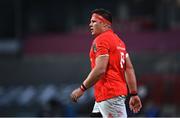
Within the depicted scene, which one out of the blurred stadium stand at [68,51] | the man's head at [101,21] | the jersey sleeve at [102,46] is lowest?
the blurred stadium stand at [68,51]

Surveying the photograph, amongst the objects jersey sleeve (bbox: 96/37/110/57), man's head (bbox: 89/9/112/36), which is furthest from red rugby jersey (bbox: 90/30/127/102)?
man's head (bbox: 89/9/112/36)

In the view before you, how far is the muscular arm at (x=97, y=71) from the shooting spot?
630 cm

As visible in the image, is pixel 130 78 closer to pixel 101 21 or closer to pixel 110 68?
pixel 110 68

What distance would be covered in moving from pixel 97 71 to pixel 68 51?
14.5 meters

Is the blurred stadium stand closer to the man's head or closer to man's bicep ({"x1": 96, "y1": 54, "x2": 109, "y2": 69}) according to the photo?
the man's head

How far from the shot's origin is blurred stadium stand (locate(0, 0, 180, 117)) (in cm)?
1745

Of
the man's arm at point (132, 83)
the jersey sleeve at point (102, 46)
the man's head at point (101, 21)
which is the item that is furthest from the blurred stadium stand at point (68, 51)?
the jersey sleeve at point (102, 46)

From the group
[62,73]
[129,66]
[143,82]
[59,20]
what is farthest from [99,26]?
[59,20]

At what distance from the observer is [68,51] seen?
20812 mm

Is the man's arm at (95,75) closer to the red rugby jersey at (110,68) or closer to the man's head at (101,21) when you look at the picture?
the red rugby jersey at (110,68)

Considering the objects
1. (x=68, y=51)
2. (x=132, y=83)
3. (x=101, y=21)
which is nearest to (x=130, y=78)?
(x=132, y=83)

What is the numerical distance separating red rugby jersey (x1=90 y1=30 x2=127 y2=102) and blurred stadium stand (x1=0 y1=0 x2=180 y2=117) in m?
7.45

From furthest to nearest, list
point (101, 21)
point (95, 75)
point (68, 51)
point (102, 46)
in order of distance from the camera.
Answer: point (68, 51), point (101, 21), point (102, 46), point (95, 75)

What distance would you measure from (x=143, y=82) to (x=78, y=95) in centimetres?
1106
